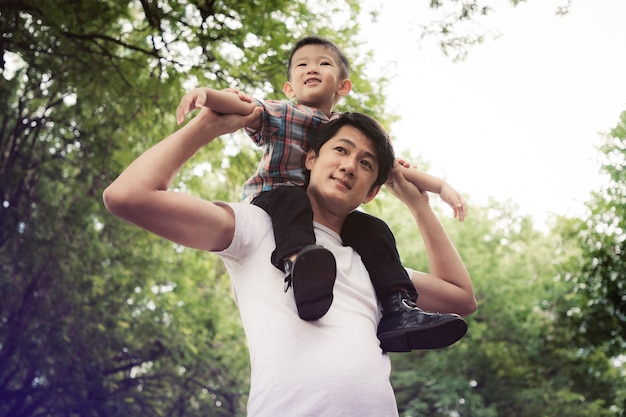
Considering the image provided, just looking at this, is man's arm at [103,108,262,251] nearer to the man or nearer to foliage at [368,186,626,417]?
the man

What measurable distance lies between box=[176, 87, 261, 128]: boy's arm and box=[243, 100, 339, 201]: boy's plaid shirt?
22 cm

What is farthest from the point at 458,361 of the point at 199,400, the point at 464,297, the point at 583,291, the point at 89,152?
the point at 464,297

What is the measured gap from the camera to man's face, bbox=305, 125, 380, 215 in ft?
5.50

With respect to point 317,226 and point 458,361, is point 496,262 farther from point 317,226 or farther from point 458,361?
point 317,226

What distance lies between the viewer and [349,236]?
6.08 feet

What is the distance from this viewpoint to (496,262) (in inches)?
610

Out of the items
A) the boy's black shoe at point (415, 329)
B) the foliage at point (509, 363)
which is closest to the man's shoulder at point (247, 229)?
the boy's black shoe at point (415, 329)

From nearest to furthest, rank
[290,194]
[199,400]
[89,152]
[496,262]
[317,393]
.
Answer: [317,393], [290,194], [89,152], [199,400], [496,262]

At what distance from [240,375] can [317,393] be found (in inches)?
421

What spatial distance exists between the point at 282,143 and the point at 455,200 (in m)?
0.60

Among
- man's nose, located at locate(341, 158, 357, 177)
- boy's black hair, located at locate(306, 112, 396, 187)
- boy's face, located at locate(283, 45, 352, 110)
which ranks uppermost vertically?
boy's face, located at locate(283, 45, 352, 110)

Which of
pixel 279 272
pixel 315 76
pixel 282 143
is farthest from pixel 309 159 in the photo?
pixel 279 272

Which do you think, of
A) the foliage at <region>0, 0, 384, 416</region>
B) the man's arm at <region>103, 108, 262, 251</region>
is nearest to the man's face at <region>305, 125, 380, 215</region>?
the man's arm at <region>103, 108, 262, 251</region>

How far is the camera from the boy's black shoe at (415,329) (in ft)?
5.01
